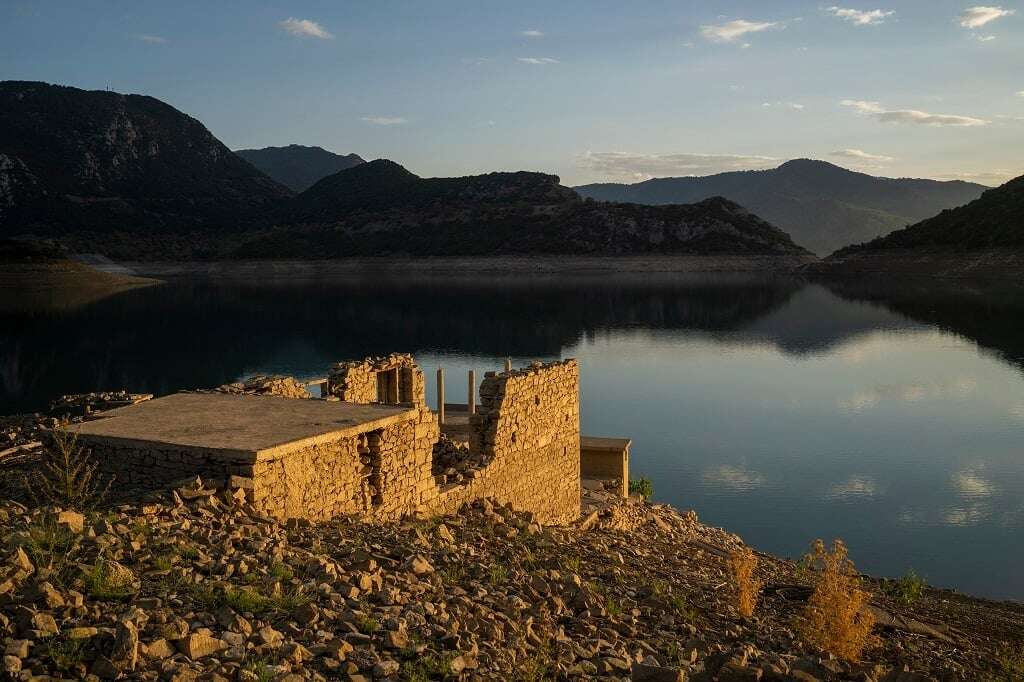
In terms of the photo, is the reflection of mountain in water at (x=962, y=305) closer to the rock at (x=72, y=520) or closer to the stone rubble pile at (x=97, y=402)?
the stone rubble pile at (x=97, y=402)

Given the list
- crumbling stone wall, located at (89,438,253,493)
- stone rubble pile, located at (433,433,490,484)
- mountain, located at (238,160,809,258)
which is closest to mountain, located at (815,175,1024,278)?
mountain, located at (238,160,809,258)

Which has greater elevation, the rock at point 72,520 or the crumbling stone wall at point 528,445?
the rock at point 72,520

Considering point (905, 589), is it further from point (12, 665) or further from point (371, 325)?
point (371, 325)

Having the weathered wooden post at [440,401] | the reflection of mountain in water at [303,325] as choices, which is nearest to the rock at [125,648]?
the weathered wooden post at [440,401]

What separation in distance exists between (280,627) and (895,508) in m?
15.9

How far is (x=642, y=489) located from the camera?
17.9 m

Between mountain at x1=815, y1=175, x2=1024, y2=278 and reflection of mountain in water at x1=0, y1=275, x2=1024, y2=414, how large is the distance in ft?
16.5

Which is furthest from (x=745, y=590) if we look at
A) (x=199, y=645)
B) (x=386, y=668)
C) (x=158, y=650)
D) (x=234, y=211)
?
(x=234, y=211)

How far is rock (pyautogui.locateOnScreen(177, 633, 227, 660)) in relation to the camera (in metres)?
4.60

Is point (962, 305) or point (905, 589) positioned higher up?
point (962, 305)

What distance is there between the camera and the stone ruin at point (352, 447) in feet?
24.9

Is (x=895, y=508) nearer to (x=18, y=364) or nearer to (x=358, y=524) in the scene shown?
(x=358, y=524)

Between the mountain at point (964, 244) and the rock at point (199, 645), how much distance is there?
241 feet

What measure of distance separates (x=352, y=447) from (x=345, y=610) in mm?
3009
